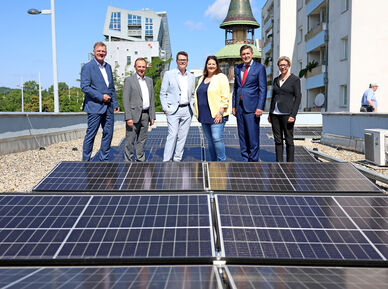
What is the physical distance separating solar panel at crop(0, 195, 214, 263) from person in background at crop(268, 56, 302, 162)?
3613 mm

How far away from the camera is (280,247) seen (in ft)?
9.03

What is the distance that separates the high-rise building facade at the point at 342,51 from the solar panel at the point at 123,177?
20.5 m

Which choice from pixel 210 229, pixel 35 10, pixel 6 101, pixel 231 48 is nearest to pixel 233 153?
pixel 210 229

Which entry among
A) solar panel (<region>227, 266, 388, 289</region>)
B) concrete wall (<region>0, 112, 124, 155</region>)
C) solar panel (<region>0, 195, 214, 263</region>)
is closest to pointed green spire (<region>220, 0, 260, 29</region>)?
concrete wall (<region>0, 112, 124, 155</region>)

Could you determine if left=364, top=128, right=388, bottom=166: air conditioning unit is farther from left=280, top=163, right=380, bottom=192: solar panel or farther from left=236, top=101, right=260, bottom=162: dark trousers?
left=280, top=163, right=380, bottom=192: solar panel

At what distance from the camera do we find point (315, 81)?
30.8 metres

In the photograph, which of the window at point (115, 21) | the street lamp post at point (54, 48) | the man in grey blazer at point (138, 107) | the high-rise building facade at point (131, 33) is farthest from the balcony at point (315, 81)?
the window at point (115, 21)

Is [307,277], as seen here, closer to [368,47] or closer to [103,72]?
[103,72]

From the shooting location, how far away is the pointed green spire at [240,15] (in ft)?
181

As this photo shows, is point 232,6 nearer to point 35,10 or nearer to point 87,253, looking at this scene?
point 35,10

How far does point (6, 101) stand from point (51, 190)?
431 ft

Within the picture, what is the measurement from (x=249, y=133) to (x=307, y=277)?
15.4 ft

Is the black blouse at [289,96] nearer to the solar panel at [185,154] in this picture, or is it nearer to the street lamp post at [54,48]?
the solar panel at [185,154]

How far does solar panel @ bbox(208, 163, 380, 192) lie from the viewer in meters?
4.14
